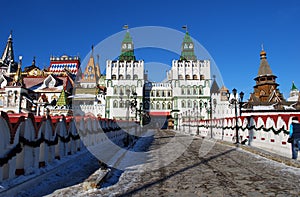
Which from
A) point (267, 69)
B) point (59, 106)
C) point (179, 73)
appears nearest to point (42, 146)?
point (59, 106)

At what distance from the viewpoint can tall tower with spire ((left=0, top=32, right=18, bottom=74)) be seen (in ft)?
244

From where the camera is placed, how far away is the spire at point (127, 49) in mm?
64125

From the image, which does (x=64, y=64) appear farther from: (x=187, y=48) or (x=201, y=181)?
(x=201, y=181)

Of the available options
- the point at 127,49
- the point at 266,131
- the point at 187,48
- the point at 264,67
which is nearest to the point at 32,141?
the point at 266,131

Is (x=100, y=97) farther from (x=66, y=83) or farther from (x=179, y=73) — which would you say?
(x=179, y=73)

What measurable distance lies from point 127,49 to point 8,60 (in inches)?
1800

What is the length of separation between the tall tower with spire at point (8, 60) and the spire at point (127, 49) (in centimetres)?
3521

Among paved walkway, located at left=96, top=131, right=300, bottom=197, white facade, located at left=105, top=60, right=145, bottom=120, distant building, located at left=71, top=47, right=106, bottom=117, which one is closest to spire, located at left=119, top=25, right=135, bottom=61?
white facade, located at left=105, top=60, right=145, bottom=120

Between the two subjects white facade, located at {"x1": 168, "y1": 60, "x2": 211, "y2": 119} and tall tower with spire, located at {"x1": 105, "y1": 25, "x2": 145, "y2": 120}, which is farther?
white facade, located at {"x1": 168, "y1": 60, "x2": 211, "y2": 119}

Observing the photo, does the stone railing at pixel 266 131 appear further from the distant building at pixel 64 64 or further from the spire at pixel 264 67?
the distant building at pixel 64 64

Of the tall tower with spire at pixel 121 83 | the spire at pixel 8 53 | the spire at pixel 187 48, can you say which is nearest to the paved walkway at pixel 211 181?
the tall tower with spire at pixel 121 83

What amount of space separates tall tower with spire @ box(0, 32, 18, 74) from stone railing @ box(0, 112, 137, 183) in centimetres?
7388

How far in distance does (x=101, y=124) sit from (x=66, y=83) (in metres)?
50.4

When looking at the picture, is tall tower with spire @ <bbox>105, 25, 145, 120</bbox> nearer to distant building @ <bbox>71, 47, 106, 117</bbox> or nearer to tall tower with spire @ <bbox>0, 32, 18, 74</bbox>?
distant building @ <bbox>71, 47, 106, 117</bbox>
